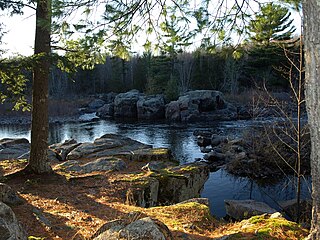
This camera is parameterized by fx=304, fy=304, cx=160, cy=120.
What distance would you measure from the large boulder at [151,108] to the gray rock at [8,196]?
2485cm

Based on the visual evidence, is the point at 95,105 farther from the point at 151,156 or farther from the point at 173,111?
the point at 151,156

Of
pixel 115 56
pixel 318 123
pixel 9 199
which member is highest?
pixel 115 56

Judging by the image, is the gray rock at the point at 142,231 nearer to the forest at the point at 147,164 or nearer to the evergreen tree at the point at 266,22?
the forest at the point at 147,164

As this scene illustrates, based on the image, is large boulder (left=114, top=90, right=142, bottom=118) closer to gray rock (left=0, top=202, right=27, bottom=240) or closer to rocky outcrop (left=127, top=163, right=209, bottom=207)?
rocky outcrop (left=127, top=163, right=209, bottom=207)

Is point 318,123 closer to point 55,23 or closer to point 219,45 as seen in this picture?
point 219,45

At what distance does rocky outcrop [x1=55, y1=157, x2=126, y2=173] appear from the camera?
26.2ft

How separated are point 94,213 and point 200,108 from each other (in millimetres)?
24831

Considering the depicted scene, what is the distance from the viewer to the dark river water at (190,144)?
9.68m

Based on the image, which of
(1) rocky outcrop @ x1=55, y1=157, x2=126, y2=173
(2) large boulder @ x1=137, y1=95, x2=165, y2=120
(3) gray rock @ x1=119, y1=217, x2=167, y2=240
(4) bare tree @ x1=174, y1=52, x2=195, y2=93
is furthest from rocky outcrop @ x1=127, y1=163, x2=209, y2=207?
(4) bare tree @ x1=174, y1=52, x2=195, y2=93

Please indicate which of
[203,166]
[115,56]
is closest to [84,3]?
[115,56]

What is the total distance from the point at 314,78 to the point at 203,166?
5761 mm

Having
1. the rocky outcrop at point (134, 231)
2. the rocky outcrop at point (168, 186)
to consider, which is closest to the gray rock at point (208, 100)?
the rocky outcrop at point (168, 186)

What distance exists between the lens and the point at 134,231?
2.77 m

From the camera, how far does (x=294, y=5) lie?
12.8 feet
